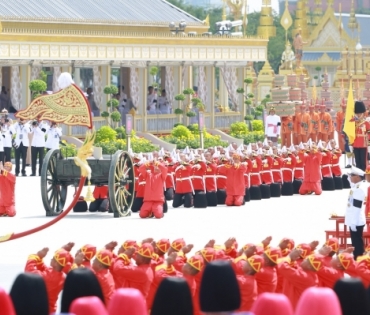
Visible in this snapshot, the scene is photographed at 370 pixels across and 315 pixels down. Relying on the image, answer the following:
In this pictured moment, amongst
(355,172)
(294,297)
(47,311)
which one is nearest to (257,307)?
(47,311)

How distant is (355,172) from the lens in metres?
20.4

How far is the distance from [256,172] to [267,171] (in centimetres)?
55

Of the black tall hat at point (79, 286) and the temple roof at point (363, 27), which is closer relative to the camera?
the black tall hat at point (79, 286)

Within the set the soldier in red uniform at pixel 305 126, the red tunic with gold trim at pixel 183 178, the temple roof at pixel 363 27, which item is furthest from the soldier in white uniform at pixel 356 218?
the temple roof at pixel 363 27

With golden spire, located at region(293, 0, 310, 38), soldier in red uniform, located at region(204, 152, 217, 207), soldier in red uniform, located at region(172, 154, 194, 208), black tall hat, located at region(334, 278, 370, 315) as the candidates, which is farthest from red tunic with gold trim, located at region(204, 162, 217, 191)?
golden spire, located at region(293, 0, 310, 38)

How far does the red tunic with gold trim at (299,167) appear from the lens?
1210 inches

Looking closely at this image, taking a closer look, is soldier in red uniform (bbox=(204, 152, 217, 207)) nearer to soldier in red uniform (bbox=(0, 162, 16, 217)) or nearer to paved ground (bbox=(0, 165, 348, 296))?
paved ground (bbox=(0, 165, 348, 296))

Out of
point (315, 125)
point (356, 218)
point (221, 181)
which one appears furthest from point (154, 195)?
point (315, 125)

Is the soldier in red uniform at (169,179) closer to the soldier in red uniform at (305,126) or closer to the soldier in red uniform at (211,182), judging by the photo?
the soldier in red uniform at (211,182)

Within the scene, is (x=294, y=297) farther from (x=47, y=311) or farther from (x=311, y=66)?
(x=311, y=66)

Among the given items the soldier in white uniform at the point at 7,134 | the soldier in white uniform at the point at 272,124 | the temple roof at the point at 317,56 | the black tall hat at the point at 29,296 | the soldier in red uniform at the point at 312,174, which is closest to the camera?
the black tall hat at the point at 29,296

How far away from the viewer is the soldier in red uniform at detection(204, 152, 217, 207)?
91.6 ft

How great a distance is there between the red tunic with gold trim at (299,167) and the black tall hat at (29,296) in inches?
678

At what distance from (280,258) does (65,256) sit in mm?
2201
